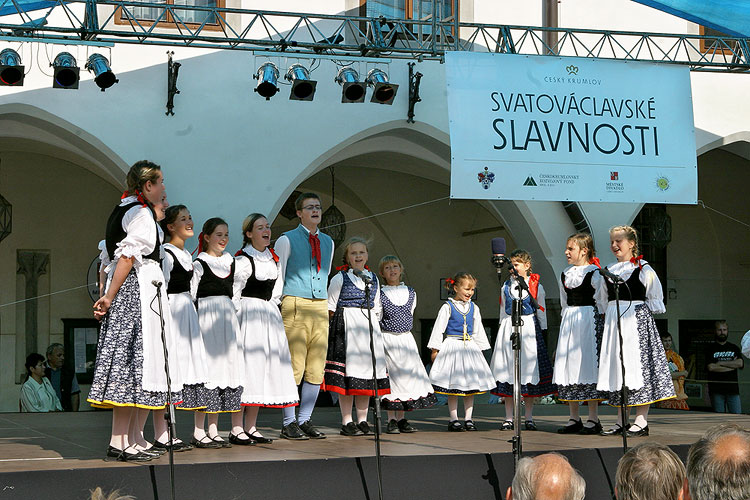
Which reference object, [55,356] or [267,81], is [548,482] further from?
[55,356]

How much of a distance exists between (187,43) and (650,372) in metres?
4.31

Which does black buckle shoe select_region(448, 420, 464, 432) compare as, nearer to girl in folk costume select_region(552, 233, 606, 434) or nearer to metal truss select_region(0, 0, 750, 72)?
girl in folk costume select_region(552, 233, 606, 434)

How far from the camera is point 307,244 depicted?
612 cm

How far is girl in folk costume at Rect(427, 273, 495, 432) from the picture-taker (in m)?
6.91

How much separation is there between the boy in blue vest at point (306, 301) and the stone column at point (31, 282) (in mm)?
7625

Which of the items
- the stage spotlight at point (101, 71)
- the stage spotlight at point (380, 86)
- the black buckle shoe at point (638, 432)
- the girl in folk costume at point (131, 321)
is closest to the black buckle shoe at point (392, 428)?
the black buckle shoe at point (638, 432)

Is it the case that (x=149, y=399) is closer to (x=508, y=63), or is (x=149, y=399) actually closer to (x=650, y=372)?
(x=650, y=372)

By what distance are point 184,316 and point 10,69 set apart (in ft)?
11.2

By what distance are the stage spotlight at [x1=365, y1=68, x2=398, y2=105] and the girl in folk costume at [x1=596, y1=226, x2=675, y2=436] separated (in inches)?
109

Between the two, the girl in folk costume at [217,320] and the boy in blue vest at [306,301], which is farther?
the boy in blue vest at [306,301]

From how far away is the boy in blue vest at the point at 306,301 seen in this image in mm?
6070

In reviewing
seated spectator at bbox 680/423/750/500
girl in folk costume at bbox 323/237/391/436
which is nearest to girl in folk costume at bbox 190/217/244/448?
girl in folk costume at bbox 323/237/391/436

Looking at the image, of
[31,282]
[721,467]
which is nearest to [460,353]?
[721,467]

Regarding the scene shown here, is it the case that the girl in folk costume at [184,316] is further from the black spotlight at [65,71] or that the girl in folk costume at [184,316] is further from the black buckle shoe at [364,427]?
the black spotlight at [65,71]
